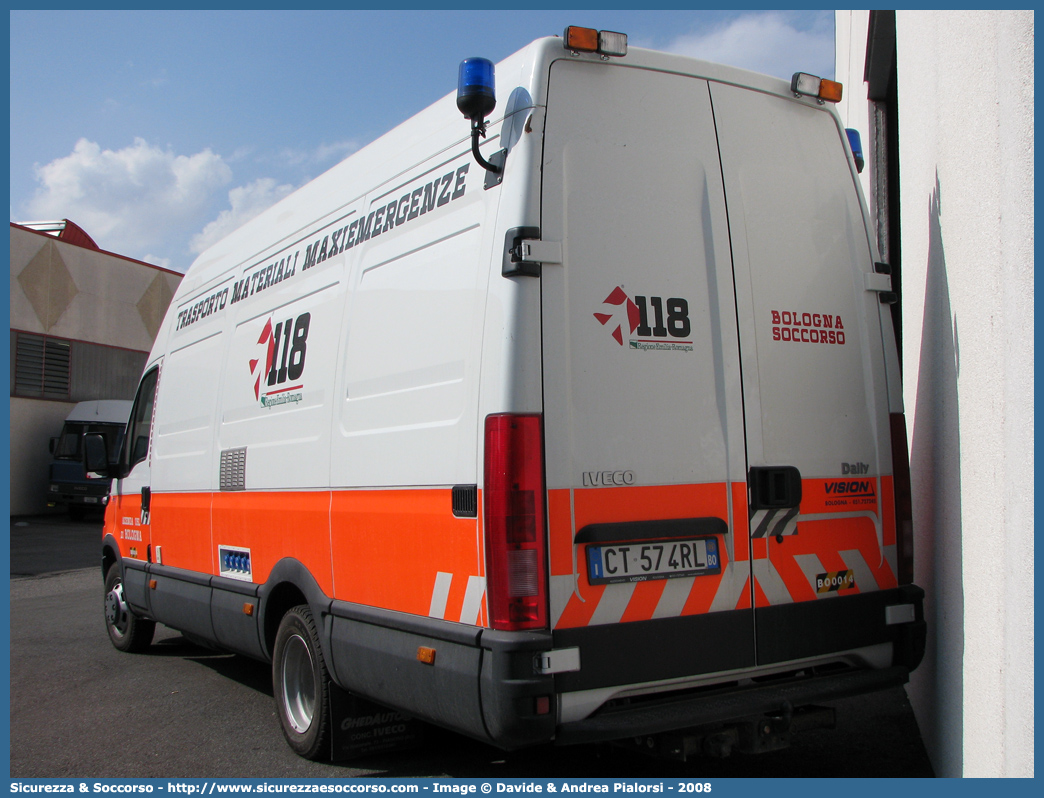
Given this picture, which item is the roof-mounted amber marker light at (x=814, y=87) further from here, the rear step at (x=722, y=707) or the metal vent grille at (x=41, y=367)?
the metal vent grille at (x=41, y=367)

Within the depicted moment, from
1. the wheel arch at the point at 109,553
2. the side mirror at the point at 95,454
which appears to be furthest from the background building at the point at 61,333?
the side mirror at the point at 95,454

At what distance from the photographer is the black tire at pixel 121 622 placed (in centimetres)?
717

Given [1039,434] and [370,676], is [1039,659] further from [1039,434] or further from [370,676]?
[370,676]

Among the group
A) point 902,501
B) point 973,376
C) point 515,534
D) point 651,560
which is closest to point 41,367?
point 515,534

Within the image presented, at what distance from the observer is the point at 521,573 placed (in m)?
3.12

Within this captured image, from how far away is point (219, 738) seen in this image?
196 inches

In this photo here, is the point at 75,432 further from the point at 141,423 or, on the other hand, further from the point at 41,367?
the point at 141,423

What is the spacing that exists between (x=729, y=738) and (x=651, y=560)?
0.73 meters

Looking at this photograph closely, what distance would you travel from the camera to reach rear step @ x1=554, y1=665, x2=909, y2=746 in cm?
310

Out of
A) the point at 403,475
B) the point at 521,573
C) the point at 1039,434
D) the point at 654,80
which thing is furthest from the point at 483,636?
the point at 654,80

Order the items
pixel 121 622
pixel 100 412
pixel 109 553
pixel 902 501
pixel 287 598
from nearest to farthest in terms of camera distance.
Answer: pixel 902 501, pixel 287 598, pixel 121 622, pixel 109 553, pixel 100 412

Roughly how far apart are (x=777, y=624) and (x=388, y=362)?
1.94m

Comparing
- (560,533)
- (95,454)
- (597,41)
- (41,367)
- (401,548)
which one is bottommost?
(401,548)

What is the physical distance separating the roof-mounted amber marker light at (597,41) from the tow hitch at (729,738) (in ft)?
8.47
